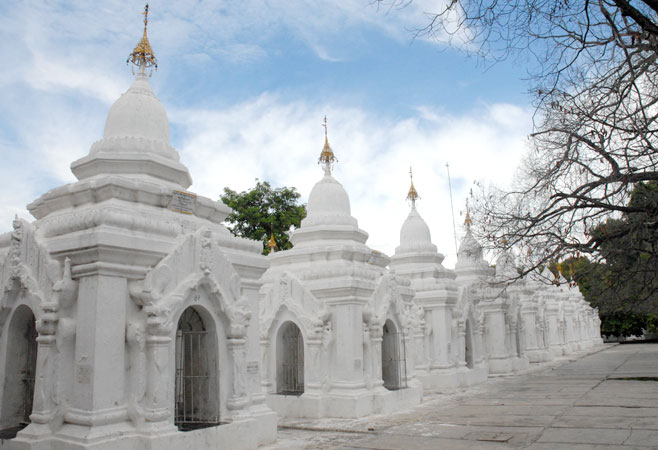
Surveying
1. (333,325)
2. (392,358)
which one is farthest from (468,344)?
(333,325)

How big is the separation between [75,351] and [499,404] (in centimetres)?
1099

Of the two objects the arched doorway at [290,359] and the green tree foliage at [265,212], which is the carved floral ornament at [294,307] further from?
the green tree foliage at [265,212]

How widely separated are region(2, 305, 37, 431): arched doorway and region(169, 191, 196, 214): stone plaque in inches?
113

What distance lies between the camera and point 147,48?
1161cm

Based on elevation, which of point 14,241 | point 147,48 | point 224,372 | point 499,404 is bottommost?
point 499,404

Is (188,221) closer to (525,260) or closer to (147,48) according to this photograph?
(147,48)

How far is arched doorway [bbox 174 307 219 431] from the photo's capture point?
979 cm

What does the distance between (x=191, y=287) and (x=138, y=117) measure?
11.9ft

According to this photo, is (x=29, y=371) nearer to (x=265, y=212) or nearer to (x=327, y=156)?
(x=327, y=156)

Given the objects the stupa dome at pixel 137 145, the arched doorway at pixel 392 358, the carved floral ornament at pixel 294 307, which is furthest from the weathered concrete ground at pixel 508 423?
the stupa dome at pixel 137 145

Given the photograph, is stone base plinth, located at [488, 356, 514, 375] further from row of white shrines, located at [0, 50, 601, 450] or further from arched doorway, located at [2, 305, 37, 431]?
arched doorway, located at [2, 305, 37, 431]

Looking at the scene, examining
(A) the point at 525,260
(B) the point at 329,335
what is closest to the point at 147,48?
(B) the point at 329,335

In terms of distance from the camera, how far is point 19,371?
9.60m

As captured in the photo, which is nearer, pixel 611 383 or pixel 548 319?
pixel 611 383
